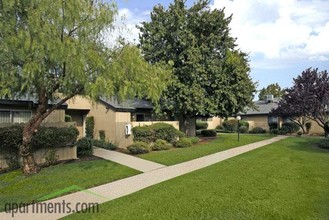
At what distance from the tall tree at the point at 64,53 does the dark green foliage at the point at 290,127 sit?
2871 cm

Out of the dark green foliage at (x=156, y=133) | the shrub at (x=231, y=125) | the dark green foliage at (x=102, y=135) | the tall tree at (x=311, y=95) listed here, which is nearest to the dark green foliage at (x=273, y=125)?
the shrub at (x=231, y=125)

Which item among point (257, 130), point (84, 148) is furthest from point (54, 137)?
point (257, 130)

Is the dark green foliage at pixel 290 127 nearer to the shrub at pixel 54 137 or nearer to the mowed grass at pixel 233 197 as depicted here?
the mowed grass at pixel 233 197

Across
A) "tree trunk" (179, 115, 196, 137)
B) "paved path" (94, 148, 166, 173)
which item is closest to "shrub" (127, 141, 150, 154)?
"paved path" (94, 148, 166, 173)

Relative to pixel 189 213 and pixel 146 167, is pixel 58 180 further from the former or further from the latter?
pixel 189 213

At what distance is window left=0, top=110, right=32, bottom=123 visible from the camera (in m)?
14.9

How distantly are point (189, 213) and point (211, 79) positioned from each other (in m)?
16.9

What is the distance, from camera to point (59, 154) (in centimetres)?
1504

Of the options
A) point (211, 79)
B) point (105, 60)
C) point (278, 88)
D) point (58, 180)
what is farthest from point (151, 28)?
point (278, 88)

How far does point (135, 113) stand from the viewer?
24.0 metres

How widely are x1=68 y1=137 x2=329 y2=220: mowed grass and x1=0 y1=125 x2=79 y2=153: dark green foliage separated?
22.1 ft

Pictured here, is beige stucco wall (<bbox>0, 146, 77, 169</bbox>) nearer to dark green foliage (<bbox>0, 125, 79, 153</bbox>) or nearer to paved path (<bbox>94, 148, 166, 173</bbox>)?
dark green foliage (<bbox>0, 125, 79, 153</bbox>)

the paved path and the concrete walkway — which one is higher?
the paved path

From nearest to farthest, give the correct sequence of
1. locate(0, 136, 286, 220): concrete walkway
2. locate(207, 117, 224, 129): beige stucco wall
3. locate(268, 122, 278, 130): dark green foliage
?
locate(0, 136, 286, 220): concrete walkway, locate(268, 122, 278, 130): dark green foliage, locate(207, 117, 224, 129): beige stucco wall
